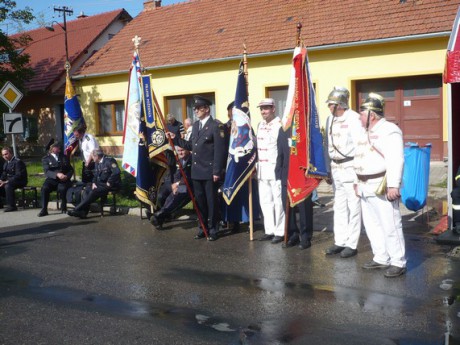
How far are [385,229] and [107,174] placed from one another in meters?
6.29

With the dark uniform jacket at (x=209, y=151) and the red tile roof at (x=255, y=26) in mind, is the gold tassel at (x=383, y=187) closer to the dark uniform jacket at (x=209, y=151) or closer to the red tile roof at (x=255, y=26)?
the dark uniform jacket at (x=209, y=151)

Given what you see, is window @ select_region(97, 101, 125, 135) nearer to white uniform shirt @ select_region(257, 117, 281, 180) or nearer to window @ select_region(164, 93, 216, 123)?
window @ select_region(164, 93, 216, 123)

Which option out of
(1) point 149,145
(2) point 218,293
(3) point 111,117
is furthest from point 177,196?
(3) point 111,117

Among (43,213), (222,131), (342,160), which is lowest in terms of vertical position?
(43,213)

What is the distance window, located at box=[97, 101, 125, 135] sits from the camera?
949 inches

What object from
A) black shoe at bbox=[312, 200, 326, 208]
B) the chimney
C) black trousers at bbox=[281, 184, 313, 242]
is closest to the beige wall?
the chimney

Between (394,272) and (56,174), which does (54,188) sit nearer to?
(56,174)

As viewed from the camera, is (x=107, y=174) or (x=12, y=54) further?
(x=12, y=54)

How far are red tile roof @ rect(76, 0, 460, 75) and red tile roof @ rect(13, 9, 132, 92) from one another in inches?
146

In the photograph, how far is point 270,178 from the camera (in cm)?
841

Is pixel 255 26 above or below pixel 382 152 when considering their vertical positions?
above

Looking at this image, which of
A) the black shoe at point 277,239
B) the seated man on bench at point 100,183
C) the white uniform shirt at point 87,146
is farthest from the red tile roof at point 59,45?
the black shoe at point 277,239

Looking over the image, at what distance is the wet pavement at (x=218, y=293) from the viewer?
4906 mm

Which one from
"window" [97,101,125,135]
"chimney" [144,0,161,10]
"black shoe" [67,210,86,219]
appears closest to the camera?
"black shoe" [67,210,86,219]
